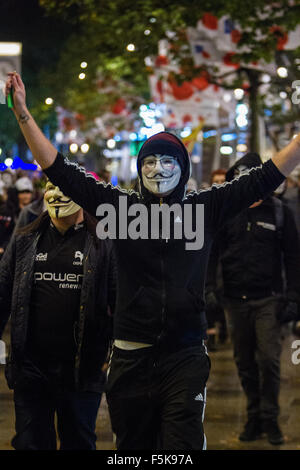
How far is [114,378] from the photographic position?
456 centimetres

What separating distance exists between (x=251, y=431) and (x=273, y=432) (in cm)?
21

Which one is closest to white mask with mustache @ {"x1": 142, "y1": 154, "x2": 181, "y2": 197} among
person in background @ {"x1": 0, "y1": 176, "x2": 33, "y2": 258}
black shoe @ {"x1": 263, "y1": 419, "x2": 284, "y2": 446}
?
black shoe @ {"x1": 263, "y1": 419, "x2": 284, "y2": 446}

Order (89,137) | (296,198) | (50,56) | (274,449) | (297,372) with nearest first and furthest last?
(274,449) → (297,372) → (296,198) → (50,56) → (89,137)

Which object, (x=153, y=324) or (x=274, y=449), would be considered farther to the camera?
(x=274, y=449)

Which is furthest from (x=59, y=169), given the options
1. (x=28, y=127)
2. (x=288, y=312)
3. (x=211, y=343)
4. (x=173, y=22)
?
(x=173, y=22)

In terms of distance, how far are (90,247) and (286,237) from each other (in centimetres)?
271

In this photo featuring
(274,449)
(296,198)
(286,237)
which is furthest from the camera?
(296,198)

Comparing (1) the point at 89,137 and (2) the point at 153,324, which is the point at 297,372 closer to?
(2) the point at 153,324

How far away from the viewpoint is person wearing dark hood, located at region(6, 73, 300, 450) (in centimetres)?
445

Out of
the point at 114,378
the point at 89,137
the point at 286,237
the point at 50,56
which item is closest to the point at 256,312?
the point at 286,237

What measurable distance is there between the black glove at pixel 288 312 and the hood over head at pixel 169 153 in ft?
10.2

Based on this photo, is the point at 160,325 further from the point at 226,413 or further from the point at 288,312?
the point at 226,413

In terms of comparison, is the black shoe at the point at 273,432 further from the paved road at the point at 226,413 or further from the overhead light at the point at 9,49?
the overhead light at the point at 9,49

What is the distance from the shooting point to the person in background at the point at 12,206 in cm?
1157
